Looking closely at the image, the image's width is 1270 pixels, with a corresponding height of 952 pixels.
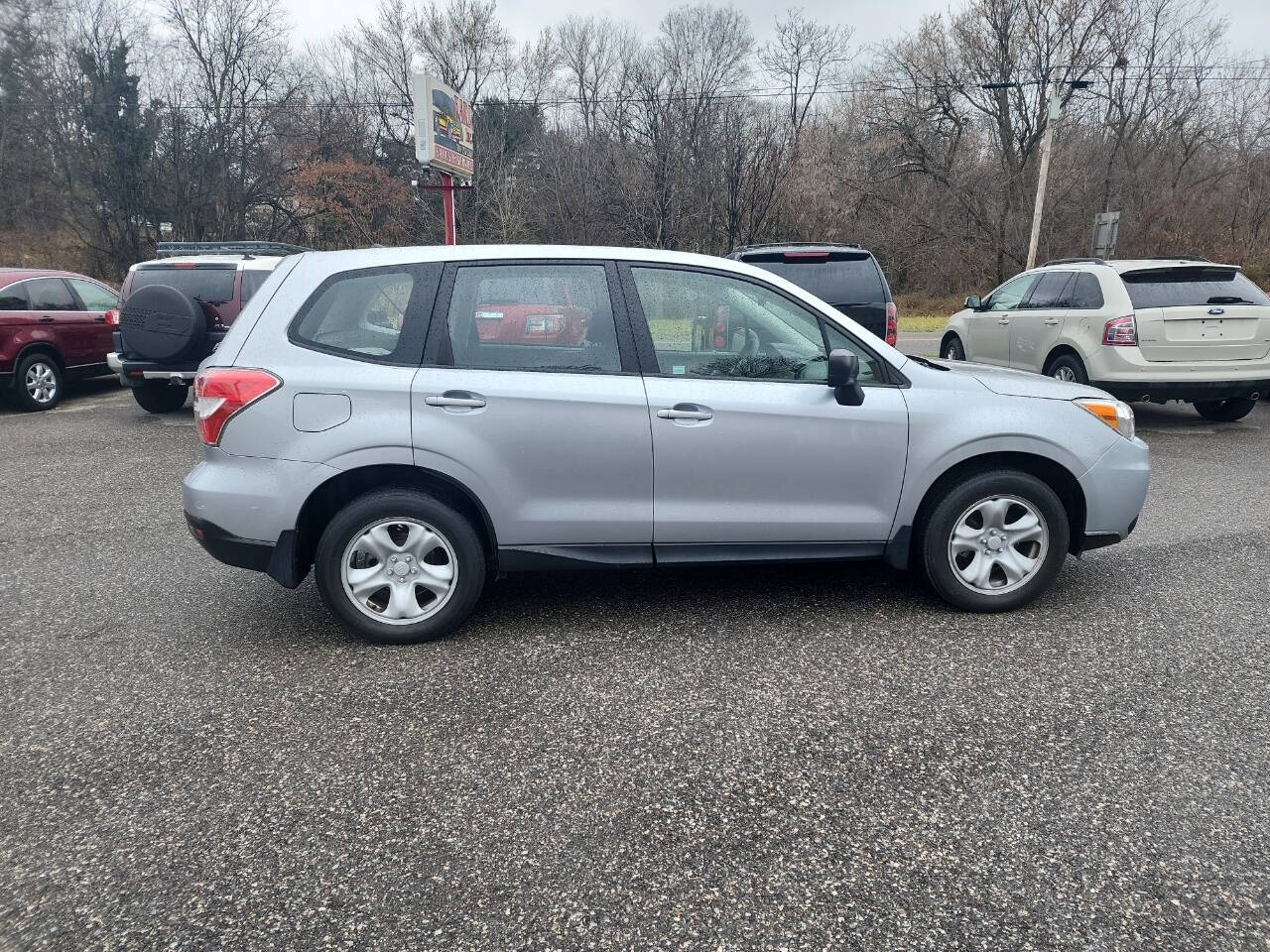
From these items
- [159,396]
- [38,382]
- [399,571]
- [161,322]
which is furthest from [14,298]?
[399,571]

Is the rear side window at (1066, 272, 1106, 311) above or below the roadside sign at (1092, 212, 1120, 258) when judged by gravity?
below

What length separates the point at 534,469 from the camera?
3826 millimetres

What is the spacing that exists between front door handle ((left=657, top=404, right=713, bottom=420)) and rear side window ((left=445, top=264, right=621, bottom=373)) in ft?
0.98

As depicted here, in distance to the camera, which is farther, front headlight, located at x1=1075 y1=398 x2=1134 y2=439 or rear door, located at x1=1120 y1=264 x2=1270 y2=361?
rear door, located at x1=1120 y1=264 x2=1270 y2=361

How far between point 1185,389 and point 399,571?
801 cm

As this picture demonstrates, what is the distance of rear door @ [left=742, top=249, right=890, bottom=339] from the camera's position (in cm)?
771

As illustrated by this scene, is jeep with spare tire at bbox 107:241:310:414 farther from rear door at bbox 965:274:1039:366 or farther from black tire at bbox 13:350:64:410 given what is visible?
rear door at bbox 965:274:1039:366

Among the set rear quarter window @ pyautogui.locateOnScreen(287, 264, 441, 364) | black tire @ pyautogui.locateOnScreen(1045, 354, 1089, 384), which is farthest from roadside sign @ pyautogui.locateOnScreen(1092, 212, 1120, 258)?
rear quarter window @ pyautogui.locateOnScreen(287, 264, 441, 364)

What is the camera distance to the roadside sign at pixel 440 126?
11.9m

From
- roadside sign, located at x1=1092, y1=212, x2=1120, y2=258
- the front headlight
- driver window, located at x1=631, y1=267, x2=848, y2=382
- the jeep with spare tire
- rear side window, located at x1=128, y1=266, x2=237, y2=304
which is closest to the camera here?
driver window, located at x1=631, y1=267, x2=848, y2=382

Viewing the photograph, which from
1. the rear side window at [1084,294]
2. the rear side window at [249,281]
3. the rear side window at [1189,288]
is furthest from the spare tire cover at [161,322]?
the rear side window at [1189,288]

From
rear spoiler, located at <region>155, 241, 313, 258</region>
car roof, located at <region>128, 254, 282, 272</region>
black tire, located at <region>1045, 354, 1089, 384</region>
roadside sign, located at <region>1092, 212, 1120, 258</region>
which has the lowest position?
black tire, located at <region>1045, 354, 1089, 384</region>

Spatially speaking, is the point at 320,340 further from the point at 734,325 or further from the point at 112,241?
the point at 112,241

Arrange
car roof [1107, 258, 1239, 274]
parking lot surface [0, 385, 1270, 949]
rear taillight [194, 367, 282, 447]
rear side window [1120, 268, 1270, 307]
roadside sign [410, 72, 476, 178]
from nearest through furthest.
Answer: parking lot surface [0, 385, 1270, 949] → rear taillight [194, 367, 282, 447] → rear side window [1120, 268, 1270, 307] → car roof [1107, 258, 1239, 274] → roadside sign [410, 72, 476, 178]
